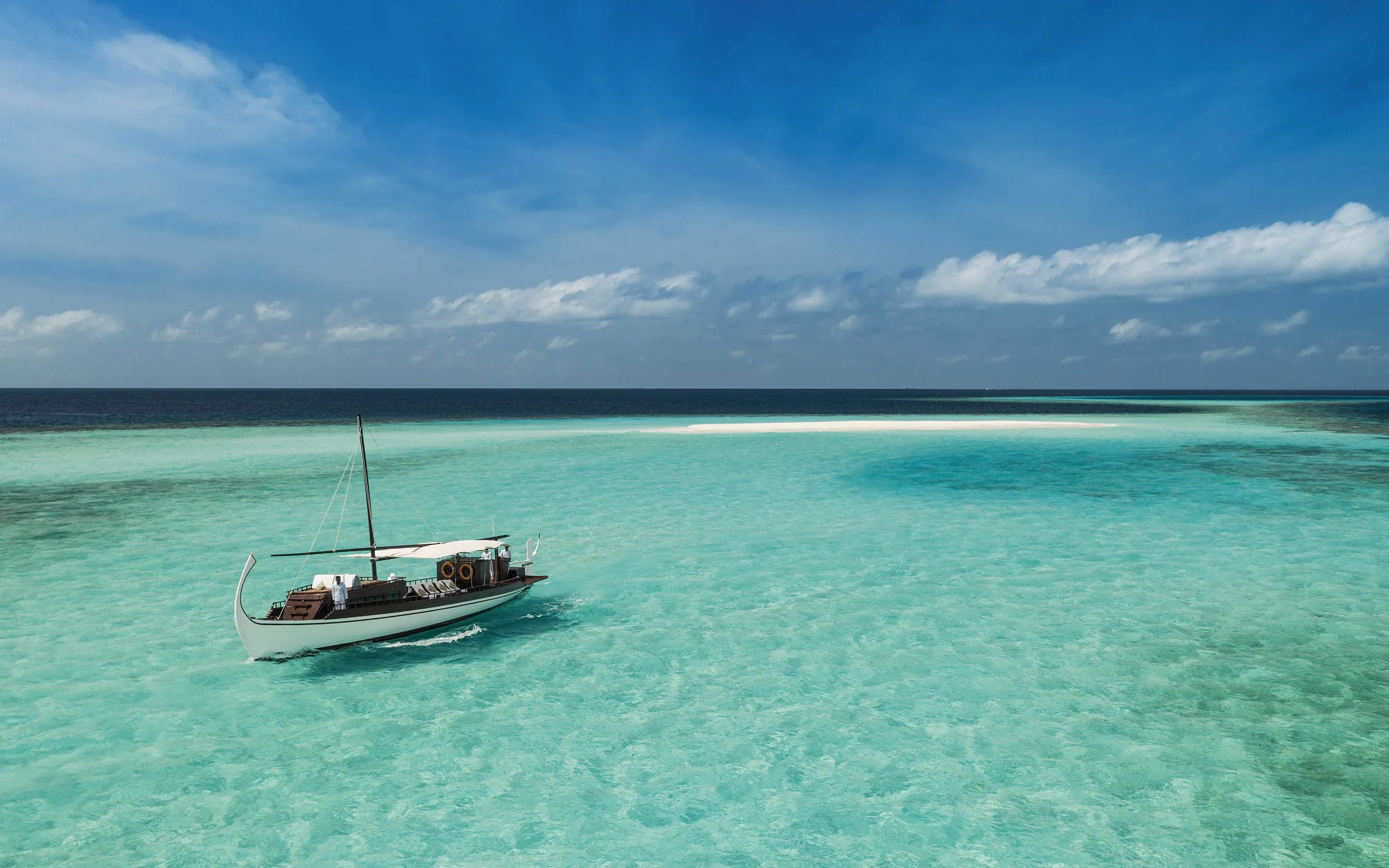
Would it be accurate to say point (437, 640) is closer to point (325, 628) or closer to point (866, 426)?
point (325, 628)

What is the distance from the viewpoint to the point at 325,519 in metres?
34.3

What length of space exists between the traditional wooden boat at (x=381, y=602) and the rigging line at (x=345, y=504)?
12.3m

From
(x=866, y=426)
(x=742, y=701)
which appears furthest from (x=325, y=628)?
(x=866, y=426)

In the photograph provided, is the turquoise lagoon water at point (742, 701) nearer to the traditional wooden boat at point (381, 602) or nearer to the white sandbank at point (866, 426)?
the traditional wooden boat at point (381, 602)

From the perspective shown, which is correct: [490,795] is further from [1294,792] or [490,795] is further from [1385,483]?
[1385,483]

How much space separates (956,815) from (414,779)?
8.58 m

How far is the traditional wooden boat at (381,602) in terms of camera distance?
16047 mm

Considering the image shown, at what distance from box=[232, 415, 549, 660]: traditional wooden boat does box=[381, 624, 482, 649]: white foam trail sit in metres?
0.36

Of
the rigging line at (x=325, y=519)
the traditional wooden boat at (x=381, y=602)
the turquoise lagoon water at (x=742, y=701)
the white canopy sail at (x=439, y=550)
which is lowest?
the turquoise lagoon water at (x=742, y=701)

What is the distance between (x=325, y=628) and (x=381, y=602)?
1.35 metres

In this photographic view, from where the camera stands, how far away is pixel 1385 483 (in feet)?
137

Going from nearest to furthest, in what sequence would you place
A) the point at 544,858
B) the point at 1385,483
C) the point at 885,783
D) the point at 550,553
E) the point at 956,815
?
the point at 544,858, the point at 956,815, the point at 885,783, the point at 550,553, the point at 1385,483

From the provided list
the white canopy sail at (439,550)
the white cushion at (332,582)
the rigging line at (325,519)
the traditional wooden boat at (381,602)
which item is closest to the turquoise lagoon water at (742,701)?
the rigging line at (325,519)

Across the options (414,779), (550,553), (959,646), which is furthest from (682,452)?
(414,779)
